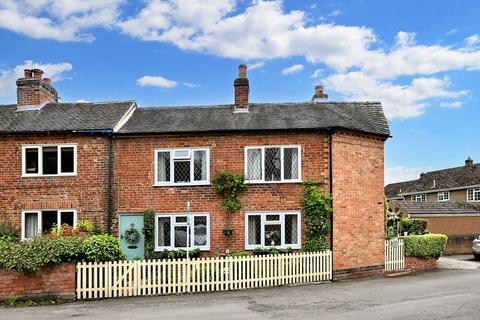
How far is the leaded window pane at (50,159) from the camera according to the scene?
19.6 m

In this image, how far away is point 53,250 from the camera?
1406 cm

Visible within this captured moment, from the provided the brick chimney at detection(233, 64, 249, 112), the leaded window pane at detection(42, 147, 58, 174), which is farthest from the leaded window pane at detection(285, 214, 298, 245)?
the leaded window pane at detection(42, 147, 58, 174)

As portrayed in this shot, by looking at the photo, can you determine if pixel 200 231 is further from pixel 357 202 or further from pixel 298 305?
pixel 298 305

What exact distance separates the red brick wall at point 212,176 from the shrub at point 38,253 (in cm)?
493

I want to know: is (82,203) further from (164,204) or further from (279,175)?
(279,175)

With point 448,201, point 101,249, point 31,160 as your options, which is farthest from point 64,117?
point 448,201

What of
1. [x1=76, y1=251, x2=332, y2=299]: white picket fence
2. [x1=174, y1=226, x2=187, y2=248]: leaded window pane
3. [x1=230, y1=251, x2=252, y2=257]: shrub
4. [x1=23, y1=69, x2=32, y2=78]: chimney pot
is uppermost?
[x1=23, y1=69, x2=32, y2=78]: chimney pot

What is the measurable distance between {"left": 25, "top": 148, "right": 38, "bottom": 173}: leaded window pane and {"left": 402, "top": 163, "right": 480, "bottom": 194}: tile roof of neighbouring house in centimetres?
3522

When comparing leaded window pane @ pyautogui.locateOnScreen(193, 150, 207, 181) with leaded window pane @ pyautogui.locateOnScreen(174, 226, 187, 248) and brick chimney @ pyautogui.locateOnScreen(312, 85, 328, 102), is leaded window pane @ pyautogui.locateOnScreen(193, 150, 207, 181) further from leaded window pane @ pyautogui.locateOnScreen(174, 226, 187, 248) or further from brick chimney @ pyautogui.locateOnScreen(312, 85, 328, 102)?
brick chimney @ pyautogui.locateOnScreen(312, 85, 328, 102)

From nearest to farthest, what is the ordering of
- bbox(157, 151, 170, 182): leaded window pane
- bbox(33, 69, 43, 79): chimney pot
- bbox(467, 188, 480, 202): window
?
bbox(157, 151, 170, 182): leaded window pane, bbox(33, 69, 43, 79): chimney pot, bbox(467, 188, 480, 202): window

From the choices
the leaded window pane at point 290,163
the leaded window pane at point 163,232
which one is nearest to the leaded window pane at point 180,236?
the leaded window pane at point 163,232

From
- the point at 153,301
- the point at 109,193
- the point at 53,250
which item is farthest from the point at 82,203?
the point at 153,301

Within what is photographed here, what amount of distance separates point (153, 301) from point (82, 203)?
688cm

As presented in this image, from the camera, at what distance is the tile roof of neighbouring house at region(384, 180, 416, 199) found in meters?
54.3
